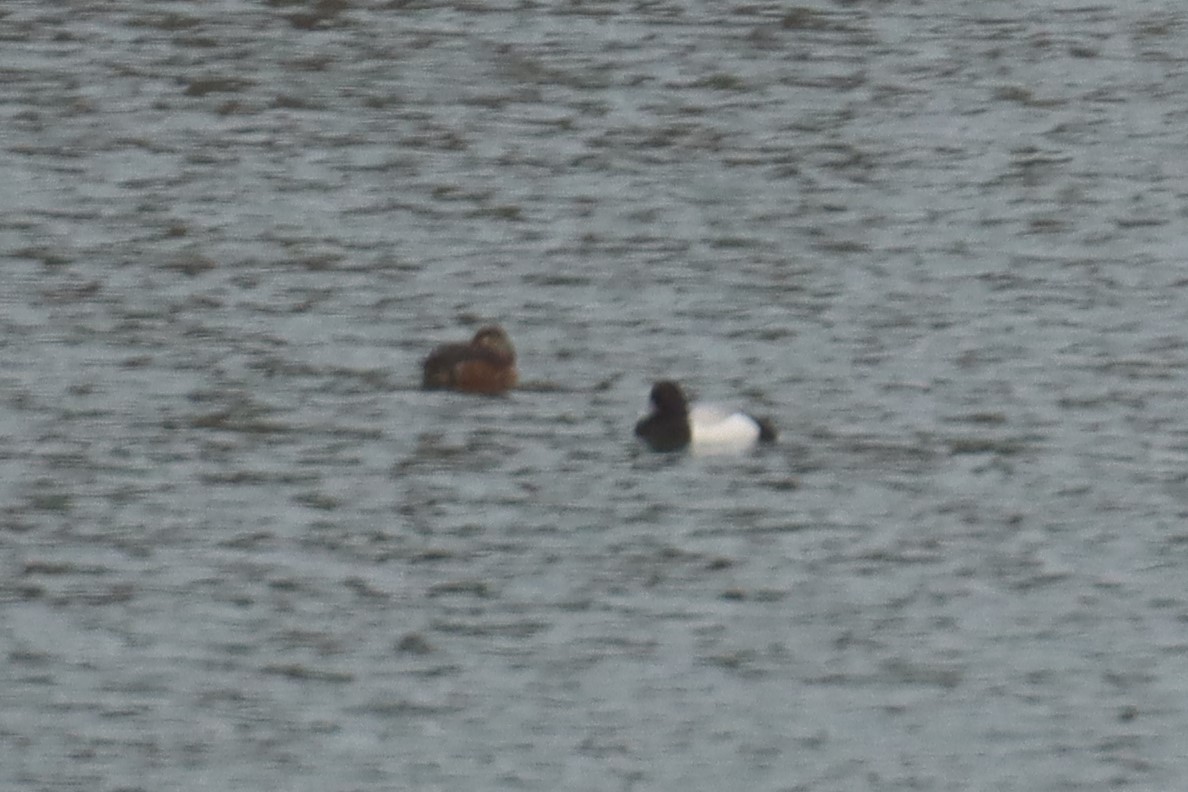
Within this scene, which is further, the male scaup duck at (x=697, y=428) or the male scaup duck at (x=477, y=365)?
the male scaup duck at (x=477, y=365)

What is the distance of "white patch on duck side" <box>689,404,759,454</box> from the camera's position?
55.7 feet

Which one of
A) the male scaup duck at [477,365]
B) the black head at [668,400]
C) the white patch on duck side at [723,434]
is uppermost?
the male scaup duck at [477,365]

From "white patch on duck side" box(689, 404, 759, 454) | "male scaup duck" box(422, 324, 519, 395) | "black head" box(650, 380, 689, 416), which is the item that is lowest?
"white patch on duck side" box(689, 404, 759, 454)

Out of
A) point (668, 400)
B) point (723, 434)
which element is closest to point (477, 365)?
point (668, 400)

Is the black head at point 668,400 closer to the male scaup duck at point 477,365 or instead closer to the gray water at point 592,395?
the gray water at point 592,395

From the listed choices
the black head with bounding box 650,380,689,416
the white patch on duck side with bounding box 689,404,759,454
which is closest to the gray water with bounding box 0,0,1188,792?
the white patch on duck side with bounding box 689,404,759,454

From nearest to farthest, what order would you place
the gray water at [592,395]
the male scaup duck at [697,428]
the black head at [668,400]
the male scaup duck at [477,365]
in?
the gray water at [592,395] → the male scaup duck at [697,428] → the black head at [668,400] → the male scaup duck at [477,365]

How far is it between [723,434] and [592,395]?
1.37 m

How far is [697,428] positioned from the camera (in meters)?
17.0

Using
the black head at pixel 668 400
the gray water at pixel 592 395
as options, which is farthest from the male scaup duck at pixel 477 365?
the black head at pixel 668 400

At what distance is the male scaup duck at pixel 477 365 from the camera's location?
17.8m

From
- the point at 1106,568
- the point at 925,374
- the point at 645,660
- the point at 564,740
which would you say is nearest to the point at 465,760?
the point at 564,740

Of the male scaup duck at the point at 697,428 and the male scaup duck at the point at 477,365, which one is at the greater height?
the male scaup duck at the point at 477,365

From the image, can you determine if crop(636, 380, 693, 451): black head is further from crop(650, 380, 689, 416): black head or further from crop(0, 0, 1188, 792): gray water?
crop(0, 0, 1188, 792): gray water
